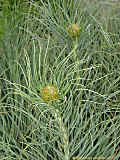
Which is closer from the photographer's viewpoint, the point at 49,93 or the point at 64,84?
the point at 49,93

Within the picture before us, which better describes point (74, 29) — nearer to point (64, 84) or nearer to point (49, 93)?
point (64, 84)

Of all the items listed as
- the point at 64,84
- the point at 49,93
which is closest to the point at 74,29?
the point at 64,84

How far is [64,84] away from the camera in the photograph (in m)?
0.74

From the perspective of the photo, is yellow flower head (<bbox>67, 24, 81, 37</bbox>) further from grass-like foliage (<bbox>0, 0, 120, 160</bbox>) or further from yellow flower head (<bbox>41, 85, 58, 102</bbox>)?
yellow flower head (<bbox>41, 85, 58, 102</bbox>)

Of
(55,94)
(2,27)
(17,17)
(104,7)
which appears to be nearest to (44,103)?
(55,94)

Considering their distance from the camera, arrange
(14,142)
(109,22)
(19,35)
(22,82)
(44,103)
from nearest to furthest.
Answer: (44,103) < (14,142) < (22,82) < (19,35) < (109,22)

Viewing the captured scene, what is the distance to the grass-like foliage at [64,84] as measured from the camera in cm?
59

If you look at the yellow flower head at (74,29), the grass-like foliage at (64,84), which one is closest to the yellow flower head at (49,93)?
the grass-like foliage at (64,84)

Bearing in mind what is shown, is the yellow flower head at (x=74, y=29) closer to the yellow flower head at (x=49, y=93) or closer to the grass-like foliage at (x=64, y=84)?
the grass-like foliage at (x=64, y=84)

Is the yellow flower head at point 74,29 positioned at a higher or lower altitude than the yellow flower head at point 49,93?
higher

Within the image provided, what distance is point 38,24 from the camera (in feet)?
3.20

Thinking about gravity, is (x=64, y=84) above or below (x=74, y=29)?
below

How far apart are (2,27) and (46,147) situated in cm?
33

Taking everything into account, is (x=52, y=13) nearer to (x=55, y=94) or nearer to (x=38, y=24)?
→ (x=38, y=24)
